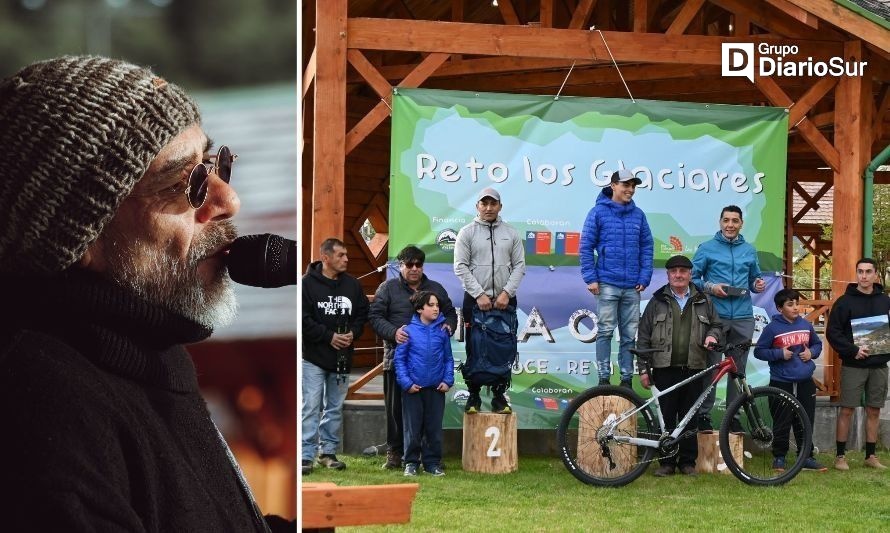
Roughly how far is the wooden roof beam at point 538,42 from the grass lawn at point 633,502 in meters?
3.20

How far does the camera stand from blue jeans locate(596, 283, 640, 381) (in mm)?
8688

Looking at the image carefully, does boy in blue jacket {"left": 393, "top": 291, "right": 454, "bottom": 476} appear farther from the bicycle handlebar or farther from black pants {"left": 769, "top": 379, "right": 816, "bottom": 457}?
black pants {"left": 769, "top": 379, "right": 816, "bottom": 457}

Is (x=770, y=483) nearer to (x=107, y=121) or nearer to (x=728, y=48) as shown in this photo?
(x=728, y=48)

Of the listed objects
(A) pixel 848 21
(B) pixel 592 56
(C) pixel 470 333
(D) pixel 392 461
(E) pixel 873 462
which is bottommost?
(E) pixel 873 462

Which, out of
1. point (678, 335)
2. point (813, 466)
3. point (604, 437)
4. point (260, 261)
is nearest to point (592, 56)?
point (678, 335)

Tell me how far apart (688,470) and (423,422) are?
6.21 feet

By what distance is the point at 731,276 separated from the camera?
874 cm

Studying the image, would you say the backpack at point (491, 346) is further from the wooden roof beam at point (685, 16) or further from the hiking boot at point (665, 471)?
the wooden roof beam at point (685, 16)

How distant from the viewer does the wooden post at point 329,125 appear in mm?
9016

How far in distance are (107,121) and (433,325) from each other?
621 cm

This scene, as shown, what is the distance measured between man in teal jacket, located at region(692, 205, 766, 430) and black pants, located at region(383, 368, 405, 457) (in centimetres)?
214

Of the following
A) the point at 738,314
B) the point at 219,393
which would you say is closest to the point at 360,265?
the point at 738,314

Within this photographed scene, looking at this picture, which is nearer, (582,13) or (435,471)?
(435,471)

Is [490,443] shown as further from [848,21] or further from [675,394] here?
[848,21]
